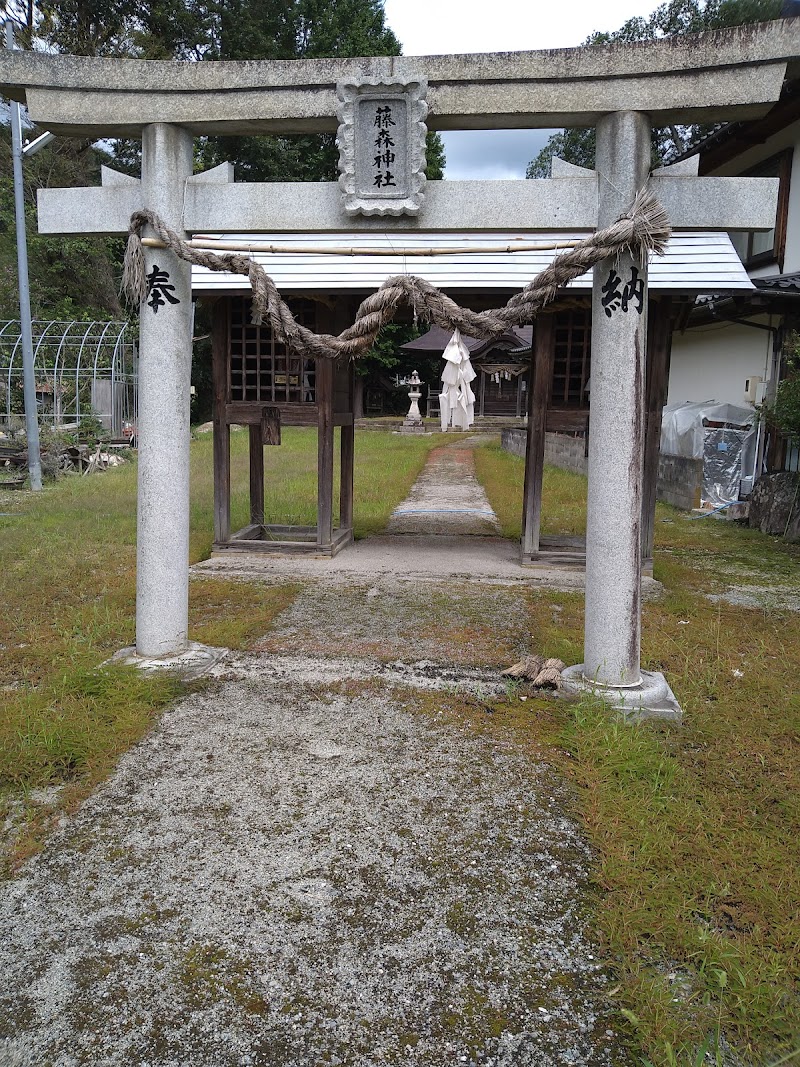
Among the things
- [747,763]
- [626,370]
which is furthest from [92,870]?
[626,370]

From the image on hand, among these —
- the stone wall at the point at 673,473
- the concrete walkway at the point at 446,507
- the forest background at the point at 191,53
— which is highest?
the forest background at the point at 191,53

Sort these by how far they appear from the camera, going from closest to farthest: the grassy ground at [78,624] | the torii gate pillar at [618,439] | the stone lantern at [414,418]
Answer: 1. the grassy ground at [78,624]
2. the torii gate pillar at [618,439]
3. the stone lantern at [414,418]

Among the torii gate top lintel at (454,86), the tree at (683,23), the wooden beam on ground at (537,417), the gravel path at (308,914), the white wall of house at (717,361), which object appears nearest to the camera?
the gravel path at (308,914)

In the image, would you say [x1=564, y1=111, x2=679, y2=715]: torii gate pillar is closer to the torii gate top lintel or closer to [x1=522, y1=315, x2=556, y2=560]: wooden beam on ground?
the torii gate top lintel

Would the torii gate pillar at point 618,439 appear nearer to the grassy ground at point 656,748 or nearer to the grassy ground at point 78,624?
the grassy ground at point 656,748

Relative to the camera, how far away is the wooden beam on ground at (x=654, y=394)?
8.64 m

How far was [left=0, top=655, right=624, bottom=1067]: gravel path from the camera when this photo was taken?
2.52 meters

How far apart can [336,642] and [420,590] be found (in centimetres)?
184

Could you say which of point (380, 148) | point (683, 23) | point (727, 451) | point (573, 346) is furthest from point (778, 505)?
point (683, 23)

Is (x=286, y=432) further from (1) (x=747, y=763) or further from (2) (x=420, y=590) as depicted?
(1) (x=747, y=763)

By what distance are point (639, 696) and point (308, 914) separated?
8.86ft

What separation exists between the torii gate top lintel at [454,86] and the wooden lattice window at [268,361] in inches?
156

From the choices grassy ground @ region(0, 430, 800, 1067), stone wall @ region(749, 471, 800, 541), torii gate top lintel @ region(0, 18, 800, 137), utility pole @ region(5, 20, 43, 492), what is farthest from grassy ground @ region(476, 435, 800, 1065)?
utility pole @ region(5, 20, 43, 492)

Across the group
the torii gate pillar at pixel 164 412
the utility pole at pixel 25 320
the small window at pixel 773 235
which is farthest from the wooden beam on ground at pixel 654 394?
the utility pole at pixel 25 320
